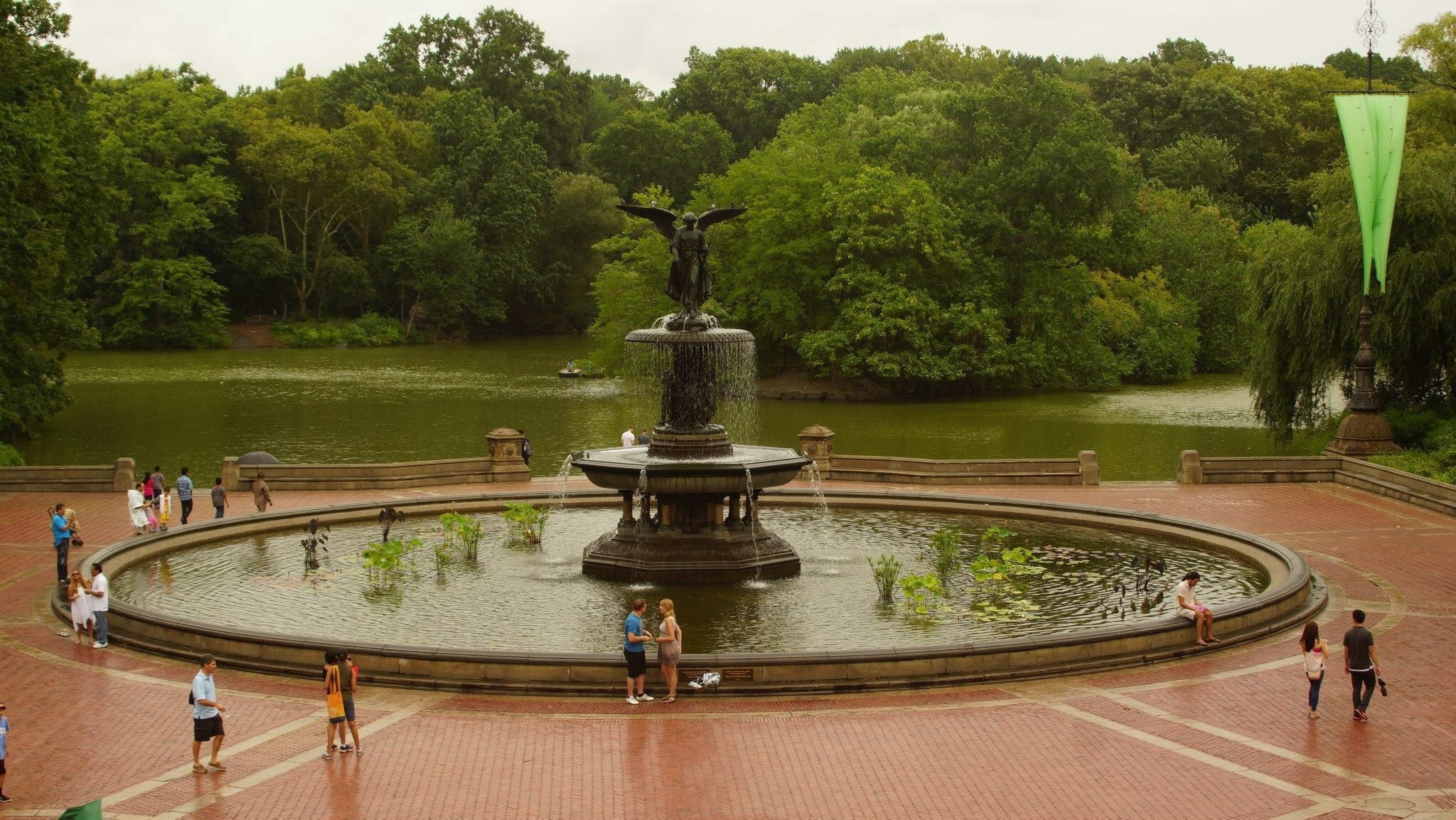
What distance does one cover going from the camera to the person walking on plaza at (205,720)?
49.3ft

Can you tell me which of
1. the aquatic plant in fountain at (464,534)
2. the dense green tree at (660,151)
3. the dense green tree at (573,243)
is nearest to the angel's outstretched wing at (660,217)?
the aquatic plant in fountain at (464,534)

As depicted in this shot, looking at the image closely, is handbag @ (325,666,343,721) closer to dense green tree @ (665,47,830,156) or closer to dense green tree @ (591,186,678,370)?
dense green tree @ (591,186,678,370)

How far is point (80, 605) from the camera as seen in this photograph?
66.1 ft

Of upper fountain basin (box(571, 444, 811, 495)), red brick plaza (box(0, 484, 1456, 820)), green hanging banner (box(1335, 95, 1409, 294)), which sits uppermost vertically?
green hanging banner (box(1335, 95, 1409, 294))

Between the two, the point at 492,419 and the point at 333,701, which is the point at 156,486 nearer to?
the point at 333,701

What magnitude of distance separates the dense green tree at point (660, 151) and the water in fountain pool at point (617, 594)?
8712 centimetres

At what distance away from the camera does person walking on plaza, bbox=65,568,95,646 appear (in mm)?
20141

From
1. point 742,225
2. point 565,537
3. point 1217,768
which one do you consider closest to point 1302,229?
point 742,225

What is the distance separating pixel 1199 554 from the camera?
26.5 metres

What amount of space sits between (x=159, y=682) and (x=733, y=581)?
9.10 meters

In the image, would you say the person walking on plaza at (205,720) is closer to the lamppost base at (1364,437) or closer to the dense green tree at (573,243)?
the lamppost base at (1364,437)

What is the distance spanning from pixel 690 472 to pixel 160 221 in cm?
7811

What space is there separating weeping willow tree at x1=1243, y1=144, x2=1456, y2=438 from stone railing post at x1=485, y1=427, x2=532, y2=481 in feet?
69.4

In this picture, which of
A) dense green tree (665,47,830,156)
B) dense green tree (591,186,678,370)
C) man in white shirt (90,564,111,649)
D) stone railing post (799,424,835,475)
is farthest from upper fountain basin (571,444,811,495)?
dense green tree (665,47,830,156)
